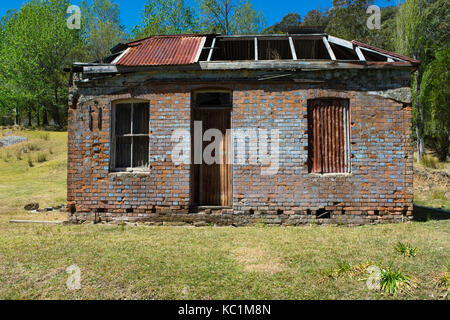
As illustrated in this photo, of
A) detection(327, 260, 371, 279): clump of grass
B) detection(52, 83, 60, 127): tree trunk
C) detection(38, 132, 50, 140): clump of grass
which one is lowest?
detection(327, 260, 371, 279): clump of grass

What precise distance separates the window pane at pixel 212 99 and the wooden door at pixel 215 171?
0.21 meters

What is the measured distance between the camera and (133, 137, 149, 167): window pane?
24.7 ft

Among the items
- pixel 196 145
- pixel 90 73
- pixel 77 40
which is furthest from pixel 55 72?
pixel 196 145

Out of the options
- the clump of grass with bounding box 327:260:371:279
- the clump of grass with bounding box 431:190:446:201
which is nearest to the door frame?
the clump of grass with bounding box 327:260:371:279

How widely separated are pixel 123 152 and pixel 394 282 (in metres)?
6.24

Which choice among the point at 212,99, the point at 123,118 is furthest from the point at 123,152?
the point at 212,99

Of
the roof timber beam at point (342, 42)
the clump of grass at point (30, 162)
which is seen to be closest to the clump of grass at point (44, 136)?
the clump of grass at point (30, 162)

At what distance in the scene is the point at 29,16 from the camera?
91.4 ft

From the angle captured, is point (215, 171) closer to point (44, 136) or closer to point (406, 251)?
point (406, 251)

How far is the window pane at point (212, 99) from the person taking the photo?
761 cm

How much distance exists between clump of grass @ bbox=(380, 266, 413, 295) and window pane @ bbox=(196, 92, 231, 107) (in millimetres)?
5136

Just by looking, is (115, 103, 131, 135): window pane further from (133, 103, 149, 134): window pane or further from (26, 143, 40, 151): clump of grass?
(26, 143, 40, 151): clump of grass

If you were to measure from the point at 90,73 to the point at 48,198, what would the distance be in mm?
5750
